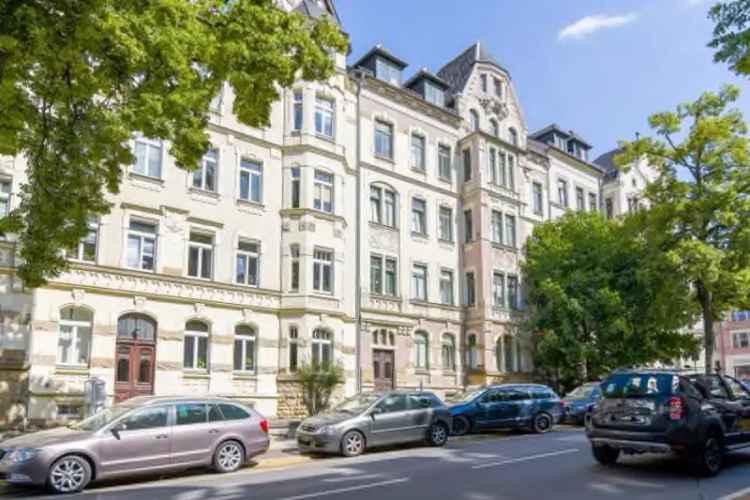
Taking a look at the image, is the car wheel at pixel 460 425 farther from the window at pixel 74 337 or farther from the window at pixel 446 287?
the window at pixel 446 287

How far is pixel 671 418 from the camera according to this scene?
1072cm

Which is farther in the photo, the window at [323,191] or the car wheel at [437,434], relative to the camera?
the window at [323,191]

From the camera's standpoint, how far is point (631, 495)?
9.30 m

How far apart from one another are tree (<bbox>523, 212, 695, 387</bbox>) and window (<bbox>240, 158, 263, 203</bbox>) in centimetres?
1489

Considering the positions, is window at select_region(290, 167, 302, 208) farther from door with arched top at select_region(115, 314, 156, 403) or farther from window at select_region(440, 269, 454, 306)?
window at select_region(440, 269, 454, 306)

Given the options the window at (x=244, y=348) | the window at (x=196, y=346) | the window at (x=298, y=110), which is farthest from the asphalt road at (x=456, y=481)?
the window at (x=298, y=110)

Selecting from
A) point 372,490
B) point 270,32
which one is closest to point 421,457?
point 372,490

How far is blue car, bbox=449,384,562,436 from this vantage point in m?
19.0

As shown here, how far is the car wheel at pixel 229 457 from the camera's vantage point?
12773 millimetres

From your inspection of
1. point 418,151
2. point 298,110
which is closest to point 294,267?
point 298,110

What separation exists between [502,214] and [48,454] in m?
25.6

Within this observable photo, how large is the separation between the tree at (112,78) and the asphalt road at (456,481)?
18.7 feet

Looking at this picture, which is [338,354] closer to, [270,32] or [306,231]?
[306,231]

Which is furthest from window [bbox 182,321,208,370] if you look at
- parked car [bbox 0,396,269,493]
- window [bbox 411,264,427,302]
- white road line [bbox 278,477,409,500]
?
white road line [bbox 278,477,409,500]
